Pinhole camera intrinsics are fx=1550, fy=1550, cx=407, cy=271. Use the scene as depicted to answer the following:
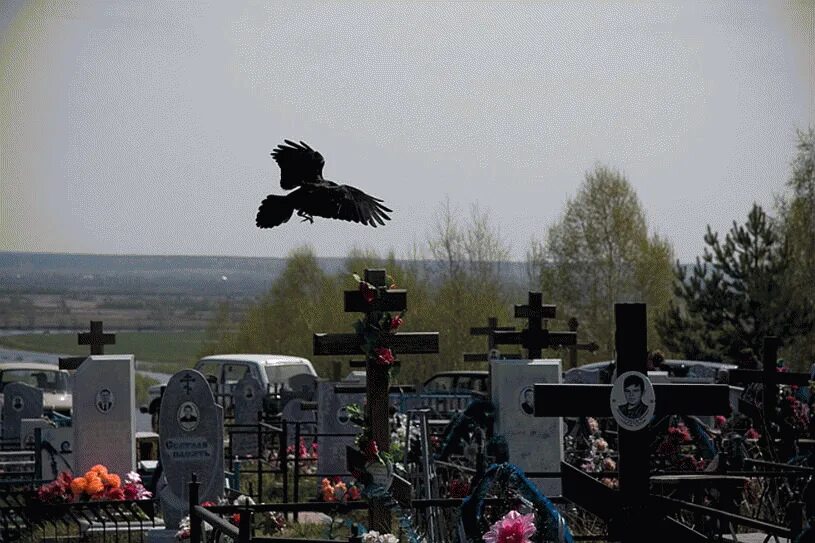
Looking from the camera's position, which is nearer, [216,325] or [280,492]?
[280,492]

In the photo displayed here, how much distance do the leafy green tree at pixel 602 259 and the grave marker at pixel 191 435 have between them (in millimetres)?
26674

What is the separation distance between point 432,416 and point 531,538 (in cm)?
1360

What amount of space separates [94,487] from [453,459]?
329 centimetres

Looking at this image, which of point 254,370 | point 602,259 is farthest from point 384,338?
point 602,259

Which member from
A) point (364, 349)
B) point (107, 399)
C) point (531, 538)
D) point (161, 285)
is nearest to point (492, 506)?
point (531, 538)

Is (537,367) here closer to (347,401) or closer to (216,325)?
(347,401)

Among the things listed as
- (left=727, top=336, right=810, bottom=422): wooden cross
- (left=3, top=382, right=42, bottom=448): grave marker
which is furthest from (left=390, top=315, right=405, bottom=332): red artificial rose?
(left=3, top=382, right=42, bottom=448): grave marker

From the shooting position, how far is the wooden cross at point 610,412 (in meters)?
7.57

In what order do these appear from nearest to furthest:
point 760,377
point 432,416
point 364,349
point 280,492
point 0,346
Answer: point 364,349
point 760,377
point 280,492
point 432,416
point 0,346

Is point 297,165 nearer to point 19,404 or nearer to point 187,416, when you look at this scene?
point 187,416

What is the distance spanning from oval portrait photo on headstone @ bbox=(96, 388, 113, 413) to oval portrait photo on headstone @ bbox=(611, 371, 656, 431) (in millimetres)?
9790

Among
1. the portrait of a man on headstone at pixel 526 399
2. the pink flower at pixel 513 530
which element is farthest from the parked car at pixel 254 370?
the pink flower at pixel 513 530

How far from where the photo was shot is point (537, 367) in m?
14.4

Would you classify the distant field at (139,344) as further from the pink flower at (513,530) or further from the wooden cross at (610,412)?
the pink flower at (513,530)
